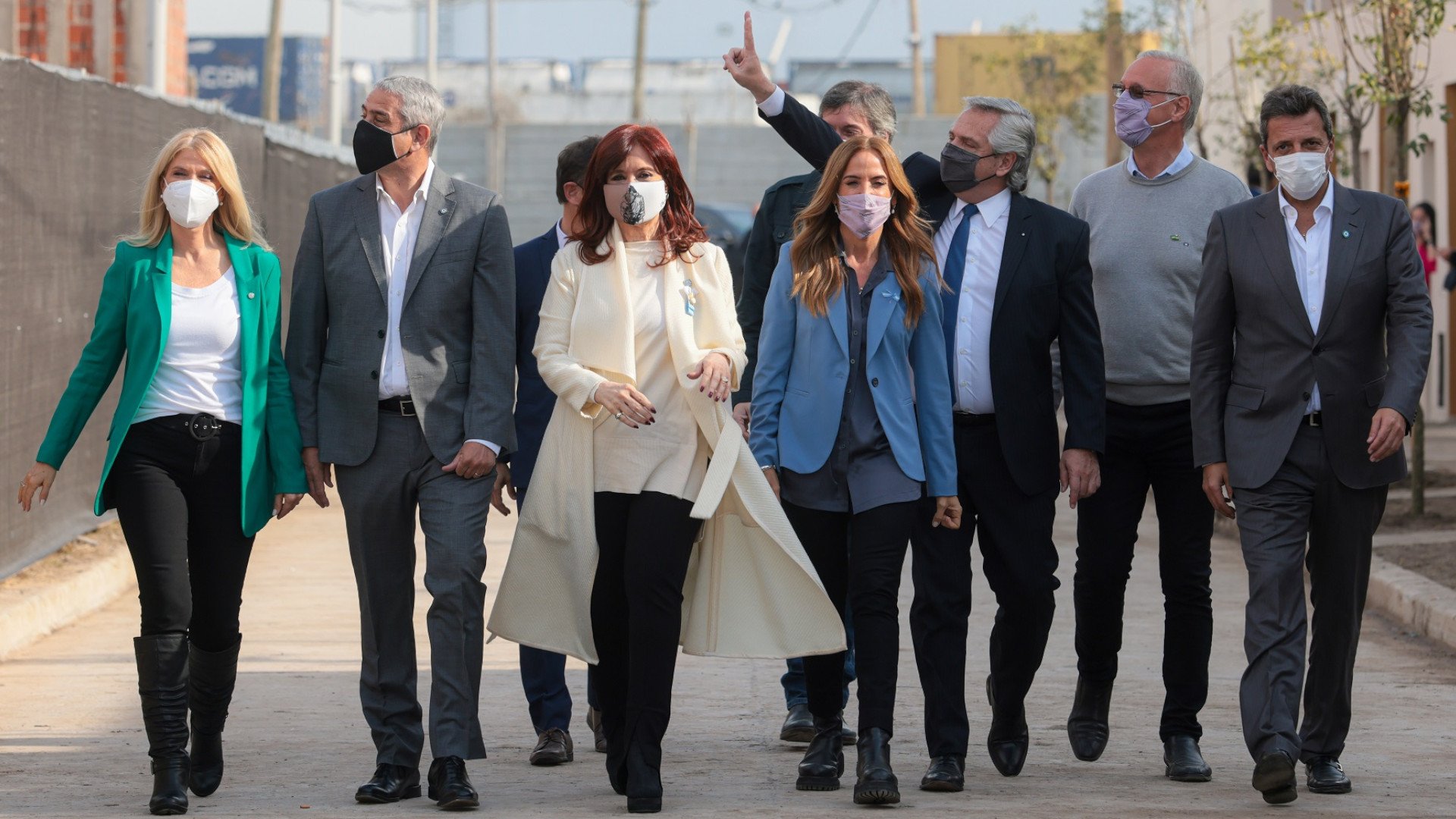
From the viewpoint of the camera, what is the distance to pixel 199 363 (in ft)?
20.3

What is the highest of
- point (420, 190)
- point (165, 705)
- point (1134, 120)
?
point (1134, 120)

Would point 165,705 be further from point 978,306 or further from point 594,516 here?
point 978,306

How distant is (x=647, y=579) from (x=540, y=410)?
124cm

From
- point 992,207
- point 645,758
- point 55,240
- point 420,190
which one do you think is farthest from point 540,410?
point 55,240

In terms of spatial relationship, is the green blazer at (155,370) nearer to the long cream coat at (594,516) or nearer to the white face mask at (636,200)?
the long cream coat at (594,516)

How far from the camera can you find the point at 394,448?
246 inches

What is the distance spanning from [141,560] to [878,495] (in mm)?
2071

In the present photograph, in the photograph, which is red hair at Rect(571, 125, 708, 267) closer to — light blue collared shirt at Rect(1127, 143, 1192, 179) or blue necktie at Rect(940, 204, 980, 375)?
blue necktie at Rect(940, 204, 980, 375)

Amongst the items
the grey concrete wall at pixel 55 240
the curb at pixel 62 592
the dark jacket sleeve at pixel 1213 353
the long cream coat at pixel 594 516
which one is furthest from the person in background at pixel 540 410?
the grey concrete wall at pixel 55 240

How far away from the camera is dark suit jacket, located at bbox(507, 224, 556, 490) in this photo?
7.09 m

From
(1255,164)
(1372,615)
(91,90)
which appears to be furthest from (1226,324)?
(1255,164)

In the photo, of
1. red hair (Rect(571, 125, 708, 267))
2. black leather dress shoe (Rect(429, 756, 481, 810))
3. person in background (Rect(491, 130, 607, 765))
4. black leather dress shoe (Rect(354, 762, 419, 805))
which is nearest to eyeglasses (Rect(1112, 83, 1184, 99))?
red hair (Rect(571, 125, 708, 267))

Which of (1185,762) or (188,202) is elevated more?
(188,202)

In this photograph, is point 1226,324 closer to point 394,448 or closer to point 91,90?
point 394,448
